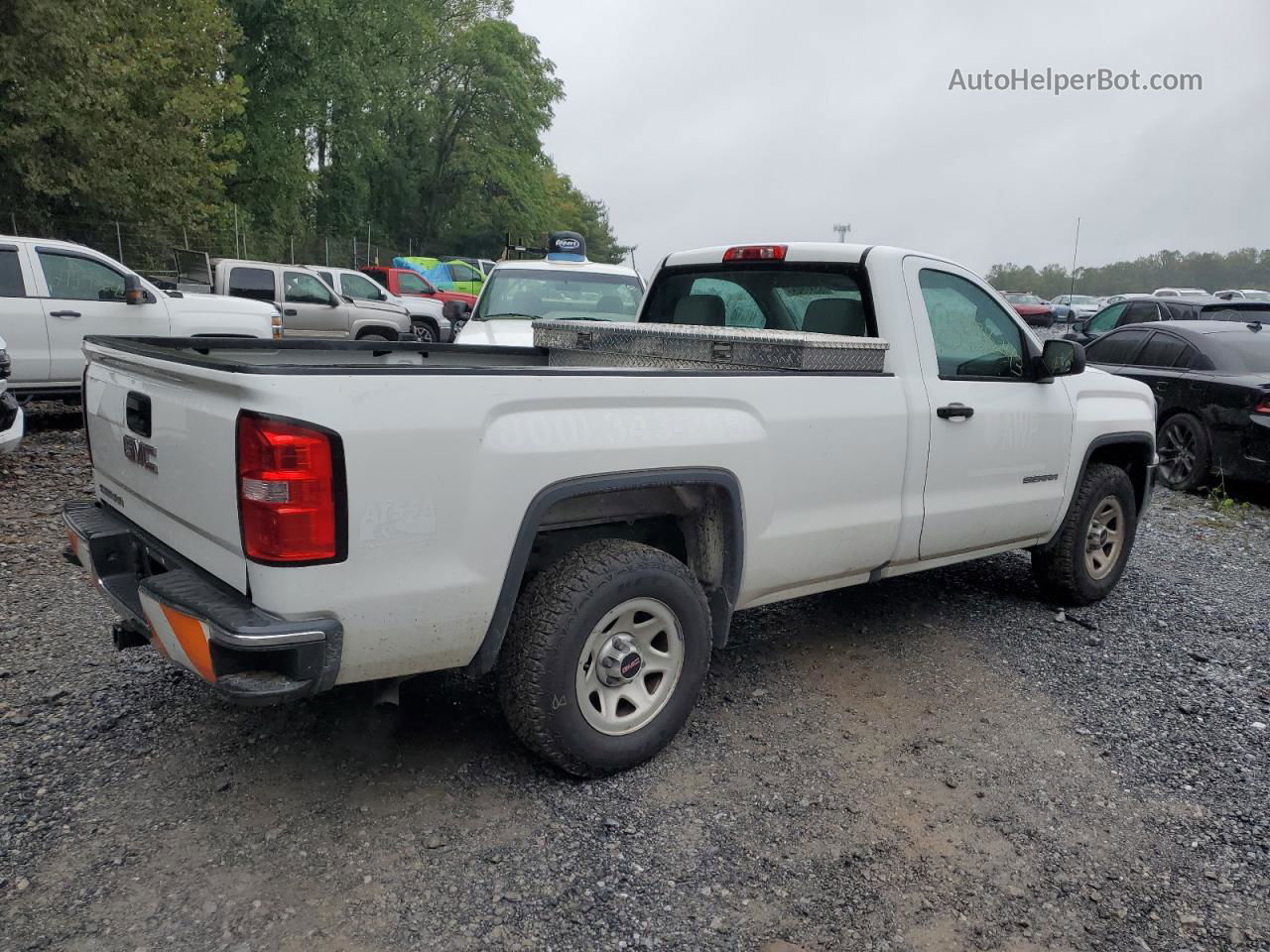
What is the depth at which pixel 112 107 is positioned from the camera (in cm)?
1778

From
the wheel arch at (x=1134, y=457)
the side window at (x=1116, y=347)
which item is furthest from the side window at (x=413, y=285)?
the wheel arch at (x=1134, y=457)

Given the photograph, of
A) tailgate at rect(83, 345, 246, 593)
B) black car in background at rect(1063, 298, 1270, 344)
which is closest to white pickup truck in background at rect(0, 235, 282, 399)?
tailgate at rect(83, 345, 246, 593)

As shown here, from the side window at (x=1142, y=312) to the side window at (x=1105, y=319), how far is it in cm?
14

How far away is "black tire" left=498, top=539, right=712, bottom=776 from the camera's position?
9.77 ft

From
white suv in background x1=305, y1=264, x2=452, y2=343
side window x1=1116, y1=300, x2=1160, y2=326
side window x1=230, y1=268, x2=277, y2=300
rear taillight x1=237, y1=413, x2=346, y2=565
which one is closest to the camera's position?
rear taillight x1=237, y1=413, x2=346, y2=565

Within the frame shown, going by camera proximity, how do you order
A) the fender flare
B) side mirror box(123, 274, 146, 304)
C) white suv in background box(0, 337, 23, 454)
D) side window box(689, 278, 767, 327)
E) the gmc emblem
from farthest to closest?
side mirror box(123, 274, 146, 304)
white suv in background box(0, 337, 23, 454)
the fender flare
side window box(689, 278, 767, 327)
the gmc emblem

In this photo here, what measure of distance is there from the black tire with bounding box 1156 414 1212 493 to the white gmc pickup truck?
175 inches

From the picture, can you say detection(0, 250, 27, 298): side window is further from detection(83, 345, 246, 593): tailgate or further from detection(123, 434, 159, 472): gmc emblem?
detection(123, 434, 159, 472): gmc emblem

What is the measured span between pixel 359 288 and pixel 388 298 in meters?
0.73

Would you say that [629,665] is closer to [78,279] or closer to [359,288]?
[78,279]

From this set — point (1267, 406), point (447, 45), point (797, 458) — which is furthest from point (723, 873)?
point (447, 45)

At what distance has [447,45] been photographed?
144 feet

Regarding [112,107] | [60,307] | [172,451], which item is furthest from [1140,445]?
[112,107]

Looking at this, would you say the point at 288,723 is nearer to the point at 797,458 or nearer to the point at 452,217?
the point at 797,458
